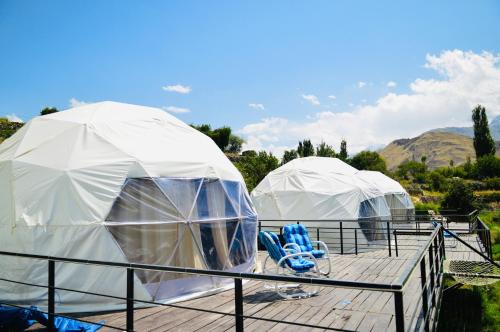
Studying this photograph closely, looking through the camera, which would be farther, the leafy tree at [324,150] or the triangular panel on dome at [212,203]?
the leafy tree at [324,150]

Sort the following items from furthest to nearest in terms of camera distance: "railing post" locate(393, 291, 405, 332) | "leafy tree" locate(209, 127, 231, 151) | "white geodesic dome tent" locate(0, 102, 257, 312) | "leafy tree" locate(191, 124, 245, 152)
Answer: "leafy tree" locate(209, 127, 231, 151) → "leafy tree" locate(191, 124, 245, 152) → "white geodesic dome tent" locate(0, 102, 257, 312) → "railing post" locate(393, 291, 405, 332)

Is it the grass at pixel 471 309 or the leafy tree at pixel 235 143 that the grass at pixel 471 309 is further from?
the leafy tree at pixel 235 143

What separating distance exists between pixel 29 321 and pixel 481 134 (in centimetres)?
5712

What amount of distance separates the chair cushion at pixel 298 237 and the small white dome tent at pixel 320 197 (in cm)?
450

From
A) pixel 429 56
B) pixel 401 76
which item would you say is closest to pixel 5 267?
pixel 429 56

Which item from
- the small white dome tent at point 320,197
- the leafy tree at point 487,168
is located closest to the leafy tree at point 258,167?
the small white dome tent at point 320,197

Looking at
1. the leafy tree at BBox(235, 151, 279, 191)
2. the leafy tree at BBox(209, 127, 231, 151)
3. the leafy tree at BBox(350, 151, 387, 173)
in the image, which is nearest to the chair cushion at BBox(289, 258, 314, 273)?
the leafy tree at BBox(235, 151, 279, 191)

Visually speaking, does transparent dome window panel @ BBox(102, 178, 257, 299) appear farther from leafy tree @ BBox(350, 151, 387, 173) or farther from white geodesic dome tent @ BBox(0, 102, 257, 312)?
leafy tree @ BBox(350, 151, 387, 173)

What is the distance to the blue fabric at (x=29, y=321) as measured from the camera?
13.4ft

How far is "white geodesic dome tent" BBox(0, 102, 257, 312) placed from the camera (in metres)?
5.07

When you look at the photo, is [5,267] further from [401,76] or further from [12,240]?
[401,76]

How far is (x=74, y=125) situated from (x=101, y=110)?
0.72 meters

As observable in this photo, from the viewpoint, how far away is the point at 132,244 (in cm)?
537

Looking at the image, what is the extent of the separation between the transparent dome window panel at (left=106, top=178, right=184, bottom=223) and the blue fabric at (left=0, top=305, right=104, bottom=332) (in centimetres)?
148
